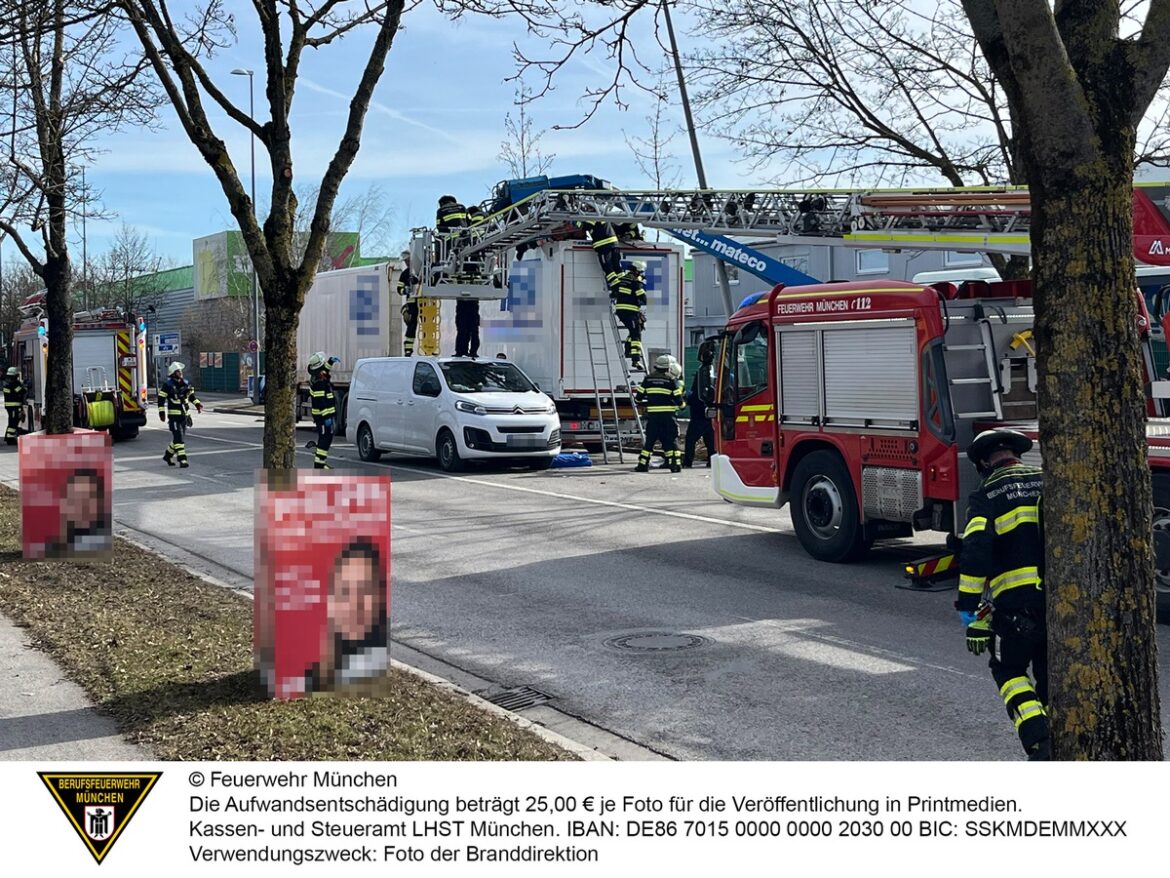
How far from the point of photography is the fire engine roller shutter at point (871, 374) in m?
10.1

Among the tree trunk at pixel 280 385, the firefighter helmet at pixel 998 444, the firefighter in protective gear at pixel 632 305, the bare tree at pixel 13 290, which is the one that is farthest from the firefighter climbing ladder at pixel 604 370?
the bare tree at pixel 13 290

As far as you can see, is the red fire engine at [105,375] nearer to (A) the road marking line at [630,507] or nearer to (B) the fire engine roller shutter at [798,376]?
(A) the road marking line at [630,507]

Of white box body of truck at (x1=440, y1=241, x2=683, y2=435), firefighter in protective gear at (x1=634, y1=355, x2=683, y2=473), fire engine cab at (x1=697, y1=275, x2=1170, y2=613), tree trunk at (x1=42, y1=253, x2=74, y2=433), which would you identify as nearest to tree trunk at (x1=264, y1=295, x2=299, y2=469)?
fire engine cab at (x1=697, y1=275, x2=1170, y2=613)

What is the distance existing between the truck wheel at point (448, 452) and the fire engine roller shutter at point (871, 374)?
8902 mm

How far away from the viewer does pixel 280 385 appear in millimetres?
7180

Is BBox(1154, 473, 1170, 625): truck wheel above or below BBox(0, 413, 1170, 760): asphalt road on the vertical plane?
above

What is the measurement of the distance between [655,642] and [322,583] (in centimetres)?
280

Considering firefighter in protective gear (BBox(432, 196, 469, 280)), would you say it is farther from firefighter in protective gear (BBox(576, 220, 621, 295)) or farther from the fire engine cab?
the fire engine cab

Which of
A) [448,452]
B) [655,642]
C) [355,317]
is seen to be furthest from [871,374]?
[355,317]

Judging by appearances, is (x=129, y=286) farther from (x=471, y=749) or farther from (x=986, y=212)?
(x=471, y=749)

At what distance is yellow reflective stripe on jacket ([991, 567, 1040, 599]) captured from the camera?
4664mm

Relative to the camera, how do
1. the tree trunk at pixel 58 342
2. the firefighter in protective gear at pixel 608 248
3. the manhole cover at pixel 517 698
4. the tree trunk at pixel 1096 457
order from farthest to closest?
1. the firefighter in protective gear at pixel 608 248
2. the tree trunk at pixel 58 342
3. the manhole cover at pixel 517 698
4. the tree trunk at pixel 1096 457

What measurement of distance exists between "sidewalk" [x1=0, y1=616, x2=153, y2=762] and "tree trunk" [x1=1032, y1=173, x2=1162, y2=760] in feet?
12.0
